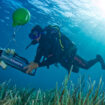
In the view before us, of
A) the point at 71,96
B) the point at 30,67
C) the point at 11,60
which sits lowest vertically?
the point at 30,67

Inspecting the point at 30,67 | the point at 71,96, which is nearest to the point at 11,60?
the point at 30,67

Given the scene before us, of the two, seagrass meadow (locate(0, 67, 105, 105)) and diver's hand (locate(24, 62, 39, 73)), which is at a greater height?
seagrass meadow (locate(0, 67, 105, 105))

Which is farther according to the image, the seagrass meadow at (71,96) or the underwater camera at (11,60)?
the underwater camera at (11,60)

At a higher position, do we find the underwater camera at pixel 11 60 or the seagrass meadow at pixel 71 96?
the seagrass meadow at pixel 71 96

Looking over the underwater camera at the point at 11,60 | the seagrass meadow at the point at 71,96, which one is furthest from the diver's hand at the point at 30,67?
the seagrass meadow at the point at 71,96

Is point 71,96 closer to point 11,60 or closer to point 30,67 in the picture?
point 11,60

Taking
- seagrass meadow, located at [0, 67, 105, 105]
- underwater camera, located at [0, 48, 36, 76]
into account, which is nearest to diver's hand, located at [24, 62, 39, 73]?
underwater camera, located at [0, 48, 36, 76]

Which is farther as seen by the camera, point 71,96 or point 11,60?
point 11,60

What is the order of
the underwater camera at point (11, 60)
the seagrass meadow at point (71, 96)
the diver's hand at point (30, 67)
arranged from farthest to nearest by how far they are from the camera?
the diver's hand at point (30, 67) < the underwater camera at point (11, 60) < the seagrass meadow at point (71, 96)

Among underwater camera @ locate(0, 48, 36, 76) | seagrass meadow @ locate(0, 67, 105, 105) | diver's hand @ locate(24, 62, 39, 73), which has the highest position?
seagrass meadow @ locate(0, 67, 105, 105)

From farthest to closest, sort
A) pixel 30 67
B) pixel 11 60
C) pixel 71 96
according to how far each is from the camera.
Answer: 1. pixel 30 67
2. pixel 11 60
3. pixel 71 96

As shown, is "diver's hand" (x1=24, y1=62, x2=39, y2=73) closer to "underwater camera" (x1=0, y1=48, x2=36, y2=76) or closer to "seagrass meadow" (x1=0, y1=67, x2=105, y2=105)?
"underwater camera" (x1=0, y1=48, x2=36, y2=76)

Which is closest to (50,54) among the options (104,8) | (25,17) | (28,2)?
(25,17)

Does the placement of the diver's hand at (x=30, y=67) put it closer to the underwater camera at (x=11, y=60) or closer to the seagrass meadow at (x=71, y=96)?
the underwater camera at (x=11, y=60)
